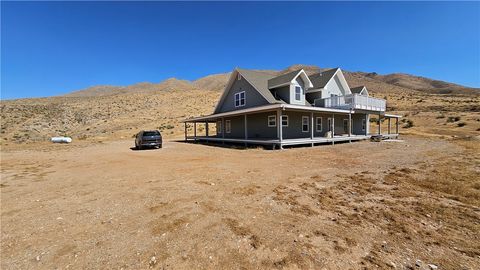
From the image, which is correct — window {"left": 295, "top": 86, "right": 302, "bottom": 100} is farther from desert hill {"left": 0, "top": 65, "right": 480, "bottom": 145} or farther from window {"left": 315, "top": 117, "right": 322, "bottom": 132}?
desert hill {"left": 0, "top": 65, "right": 480, "bottom": 145}

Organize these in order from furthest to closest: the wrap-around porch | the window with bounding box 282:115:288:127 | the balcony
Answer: the balcony → the window with bounding box 282:115:288:127 → the wrap-around porch

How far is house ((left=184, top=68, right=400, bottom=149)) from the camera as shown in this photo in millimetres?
19422

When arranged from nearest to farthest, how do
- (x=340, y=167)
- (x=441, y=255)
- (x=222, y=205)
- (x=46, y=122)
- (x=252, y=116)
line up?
(x=441, y=255), (x=222, y=205), (x=340, y=167), (x=252, y=116), (x=46, y=122)

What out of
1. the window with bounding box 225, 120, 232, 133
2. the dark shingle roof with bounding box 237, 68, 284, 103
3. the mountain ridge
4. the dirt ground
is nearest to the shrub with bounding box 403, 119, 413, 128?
the dark shingle roof with bounding box 237, 68, 284, 103

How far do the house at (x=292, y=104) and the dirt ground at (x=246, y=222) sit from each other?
10969mm

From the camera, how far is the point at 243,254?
3246 mm

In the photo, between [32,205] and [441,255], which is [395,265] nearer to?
[441,255]

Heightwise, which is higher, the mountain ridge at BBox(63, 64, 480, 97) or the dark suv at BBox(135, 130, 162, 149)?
the mountain ridge at BBox(63, 64, 480, 97)

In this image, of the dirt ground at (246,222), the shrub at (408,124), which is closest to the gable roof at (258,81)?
the dirt ground at (246,222)

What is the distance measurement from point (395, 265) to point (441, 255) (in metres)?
0.82

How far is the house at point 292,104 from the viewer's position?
19.4 meters

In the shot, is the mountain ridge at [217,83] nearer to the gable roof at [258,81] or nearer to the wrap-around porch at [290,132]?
the gable roof at [258,81]

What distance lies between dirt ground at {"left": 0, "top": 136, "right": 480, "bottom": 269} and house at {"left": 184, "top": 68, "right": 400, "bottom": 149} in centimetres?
1097

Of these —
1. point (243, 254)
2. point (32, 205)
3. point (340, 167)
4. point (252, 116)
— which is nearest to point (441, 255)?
point (243, 254)
